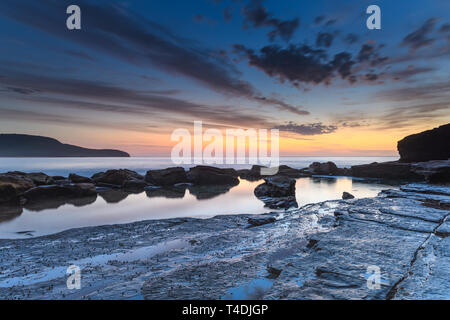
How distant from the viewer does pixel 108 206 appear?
74.0 ft

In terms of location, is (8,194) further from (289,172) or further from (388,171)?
(388,171)

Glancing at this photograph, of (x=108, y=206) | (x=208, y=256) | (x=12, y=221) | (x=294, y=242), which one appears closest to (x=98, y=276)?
(x=208, y=256)

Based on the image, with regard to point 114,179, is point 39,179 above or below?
above

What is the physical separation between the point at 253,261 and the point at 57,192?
95.8 feet

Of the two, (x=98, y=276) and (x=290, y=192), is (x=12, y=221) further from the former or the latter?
(x=290, y=192)

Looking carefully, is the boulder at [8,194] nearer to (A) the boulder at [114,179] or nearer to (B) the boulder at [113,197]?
(B) the boulder at [113,197]

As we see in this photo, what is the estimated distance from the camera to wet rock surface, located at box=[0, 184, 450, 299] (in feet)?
17.1

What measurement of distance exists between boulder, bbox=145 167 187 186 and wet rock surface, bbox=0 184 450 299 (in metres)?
27.8

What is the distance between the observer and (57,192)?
26062 millimetres

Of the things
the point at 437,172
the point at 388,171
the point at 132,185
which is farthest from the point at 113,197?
the point at 388,171

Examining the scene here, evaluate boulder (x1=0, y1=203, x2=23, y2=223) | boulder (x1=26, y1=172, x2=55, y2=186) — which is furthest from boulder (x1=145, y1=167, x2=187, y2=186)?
boulder (x1=0, y1=203, x2=23, y2=223)

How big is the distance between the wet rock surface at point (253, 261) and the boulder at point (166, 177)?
91.2 feet

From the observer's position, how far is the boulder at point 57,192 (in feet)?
79.3

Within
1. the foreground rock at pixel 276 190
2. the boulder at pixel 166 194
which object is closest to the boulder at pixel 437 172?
the foreground rock at pixel 276 190
